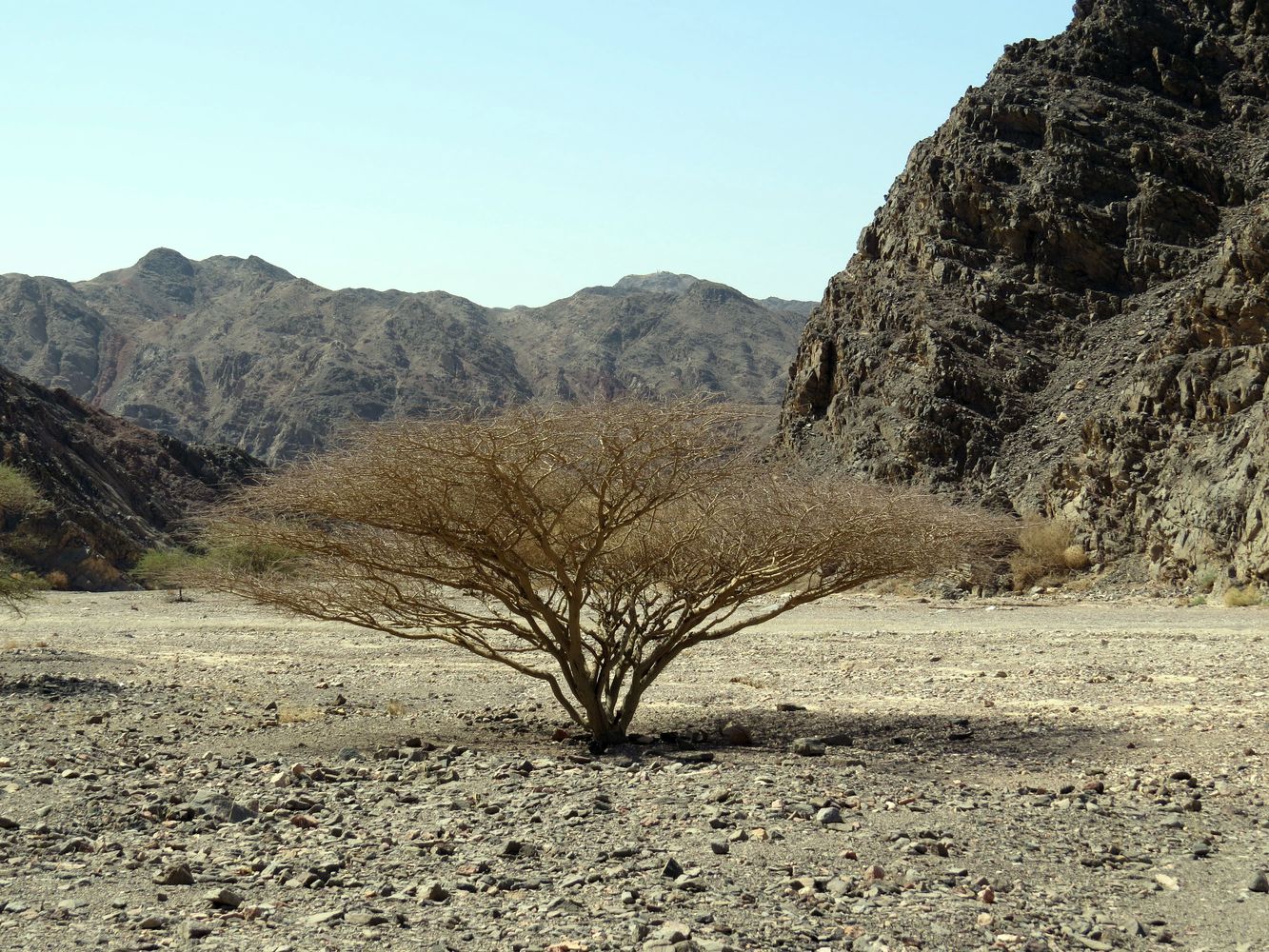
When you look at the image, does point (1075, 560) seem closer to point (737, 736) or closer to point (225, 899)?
point (737, 736)

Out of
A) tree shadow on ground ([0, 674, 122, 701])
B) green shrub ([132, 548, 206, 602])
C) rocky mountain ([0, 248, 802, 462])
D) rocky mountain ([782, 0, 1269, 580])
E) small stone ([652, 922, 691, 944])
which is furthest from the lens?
rocky mountain ([0, 248, 802, 462])

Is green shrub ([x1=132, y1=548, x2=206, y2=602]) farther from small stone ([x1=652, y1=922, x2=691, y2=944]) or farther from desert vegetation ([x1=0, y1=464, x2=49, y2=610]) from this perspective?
small stone ([x1=652, y1=922, x2=691, y2=944])

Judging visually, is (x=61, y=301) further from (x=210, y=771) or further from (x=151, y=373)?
(x=210, y=771)

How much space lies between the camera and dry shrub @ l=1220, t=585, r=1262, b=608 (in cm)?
2659

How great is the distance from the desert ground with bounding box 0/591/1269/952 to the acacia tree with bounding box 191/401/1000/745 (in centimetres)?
118

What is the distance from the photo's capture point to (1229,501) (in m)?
29.9

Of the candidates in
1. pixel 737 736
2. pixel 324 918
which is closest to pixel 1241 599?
pixel 737 736

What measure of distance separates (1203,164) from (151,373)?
96786mm

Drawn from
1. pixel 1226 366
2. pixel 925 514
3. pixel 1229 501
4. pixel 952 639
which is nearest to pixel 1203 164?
pixel 1226 366

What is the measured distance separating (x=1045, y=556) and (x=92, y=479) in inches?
1672

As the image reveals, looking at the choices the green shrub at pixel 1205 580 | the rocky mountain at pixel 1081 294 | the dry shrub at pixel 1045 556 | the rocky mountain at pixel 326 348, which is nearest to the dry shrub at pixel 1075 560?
the dry shrub at pixel 1045 556

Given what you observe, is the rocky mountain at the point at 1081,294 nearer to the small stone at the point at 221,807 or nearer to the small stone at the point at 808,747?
the small stone at the point at 808,747

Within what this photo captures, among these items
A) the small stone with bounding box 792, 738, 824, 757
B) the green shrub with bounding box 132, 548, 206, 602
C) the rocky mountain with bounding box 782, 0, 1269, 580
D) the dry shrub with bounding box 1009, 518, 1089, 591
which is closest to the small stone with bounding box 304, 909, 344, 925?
the small stone with bounding box 792, 738, 824, 757

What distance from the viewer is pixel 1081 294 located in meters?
42.7
